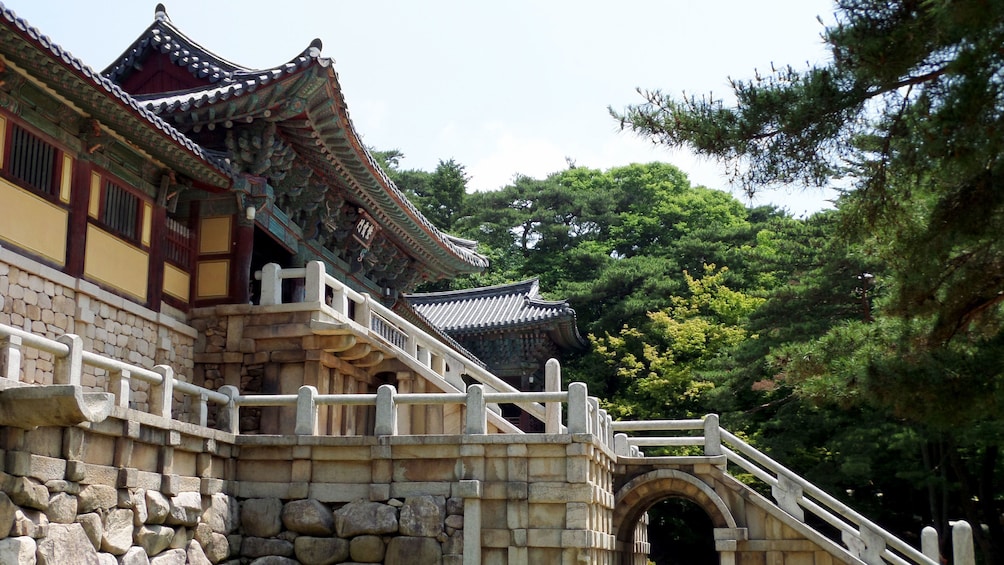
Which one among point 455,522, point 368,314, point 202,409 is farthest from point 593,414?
point 202,409

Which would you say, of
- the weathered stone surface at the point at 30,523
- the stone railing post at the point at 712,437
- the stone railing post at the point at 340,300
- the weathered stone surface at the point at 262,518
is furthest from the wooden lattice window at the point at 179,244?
the stone railing post at the point at 712,437

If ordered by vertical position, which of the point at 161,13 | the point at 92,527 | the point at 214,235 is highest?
the point at 161,13

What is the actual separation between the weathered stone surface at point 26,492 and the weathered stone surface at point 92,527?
588mm

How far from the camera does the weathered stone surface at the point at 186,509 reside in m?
11.9

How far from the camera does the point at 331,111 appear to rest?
615 inches

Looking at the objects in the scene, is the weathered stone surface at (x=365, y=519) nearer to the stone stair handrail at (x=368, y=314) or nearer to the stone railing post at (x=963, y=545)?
the stone stair handrail at (x=368, y=314)

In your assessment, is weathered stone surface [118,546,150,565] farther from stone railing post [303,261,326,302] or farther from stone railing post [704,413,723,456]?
stone railing post [704,413,723,456]

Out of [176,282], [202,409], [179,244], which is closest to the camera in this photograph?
[202,409]

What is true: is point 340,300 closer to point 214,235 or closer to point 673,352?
point 214,235

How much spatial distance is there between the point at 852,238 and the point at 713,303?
19.6 meters

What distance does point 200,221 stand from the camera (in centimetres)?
1605

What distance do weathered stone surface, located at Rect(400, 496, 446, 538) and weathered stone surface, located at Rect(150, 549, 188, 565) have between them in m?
2.69

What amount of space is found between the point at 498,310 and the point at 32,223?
70.3ft

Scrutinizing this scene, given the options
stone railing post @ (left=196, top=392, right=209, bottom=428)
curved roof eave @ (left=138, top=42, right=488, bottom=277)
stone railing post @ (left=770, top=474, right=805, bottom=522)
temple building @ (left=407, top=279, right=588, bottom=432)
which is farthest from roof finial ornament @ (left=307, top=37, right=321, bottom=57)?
temple building @ (left=407, top=279, right=588, bottom=432)
